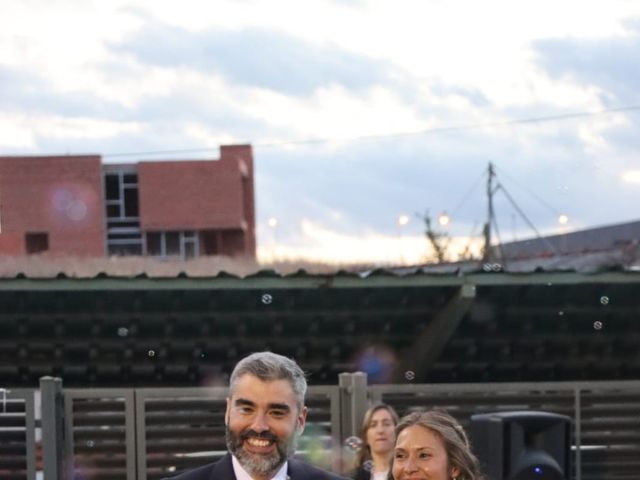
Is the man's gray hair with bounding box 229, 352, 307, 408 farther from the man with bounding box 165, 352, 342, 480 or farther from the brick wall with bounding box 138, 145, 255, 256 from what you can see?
the brick wall with bounding box 138, 145, 255, 256

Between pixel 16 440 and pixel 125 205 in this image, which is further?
pixel 125 205

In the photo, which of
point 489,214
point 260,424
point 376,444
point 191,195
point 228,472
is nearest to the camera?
point 260,424

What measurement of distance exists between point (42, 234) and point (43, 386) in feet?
184

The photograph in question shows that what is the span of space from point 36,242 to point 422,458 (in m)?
62.3

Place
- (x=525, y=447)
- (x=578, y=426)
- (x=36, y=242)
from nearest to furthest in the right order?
1. (x=525, y=447)
2. (x=578, y=426)
3. (x=36, y=242)

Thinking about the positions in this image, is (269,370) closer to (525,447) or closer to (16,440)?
(525,447)

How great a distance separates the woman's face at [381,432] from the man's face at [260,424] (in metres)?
3.49

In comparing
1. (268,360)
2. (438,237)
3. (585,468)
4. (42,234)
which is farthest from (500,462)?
(42,234)

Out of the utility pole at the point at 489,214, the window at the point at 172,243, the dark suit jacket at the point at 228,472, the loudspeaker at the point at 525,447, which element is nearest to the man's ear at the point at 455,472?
the dark suit jacket at the point at 228,472

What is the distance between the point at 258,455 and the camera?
325cm

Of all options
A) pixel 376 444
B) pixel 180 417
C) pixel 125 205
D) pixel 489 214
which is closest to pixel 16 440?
pixel 180 417

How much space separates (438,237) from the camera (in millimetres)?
42906

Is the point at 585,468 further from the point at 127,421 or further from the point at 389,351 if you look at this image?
the point at 127,421

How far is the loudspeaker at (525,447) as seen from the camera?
16.6 feet
